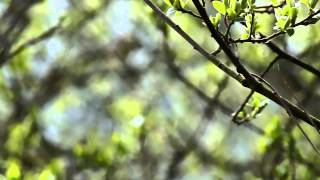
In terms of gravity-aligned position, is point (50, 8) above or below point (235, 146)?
above

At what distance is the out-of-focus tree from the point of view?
3297 millimetres

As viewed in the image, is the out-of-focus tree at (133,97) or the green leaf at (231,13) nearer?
the green leaf at (231,13)

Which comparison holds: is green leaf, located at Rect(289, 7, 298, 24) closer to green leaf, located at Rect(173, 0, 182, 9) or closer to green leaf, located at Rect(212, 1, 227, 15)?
green leaf, located at Rect(212, 1, 227, 15)

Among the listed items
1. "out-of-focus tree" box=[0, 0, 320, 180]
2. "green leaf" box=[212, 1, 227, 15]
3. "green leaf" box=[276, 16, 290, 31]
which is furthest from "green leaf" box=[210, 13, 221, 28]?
"out-of-focus tree" box=[0, 0, 320, 180]

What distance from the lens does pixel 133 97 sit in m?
5.06

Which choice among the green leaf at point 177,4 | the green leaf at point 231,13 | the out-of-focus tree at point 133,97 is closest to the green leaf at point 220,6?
the green leaf at point 231,13

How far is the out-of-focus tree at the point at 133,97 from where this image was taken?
3297mm

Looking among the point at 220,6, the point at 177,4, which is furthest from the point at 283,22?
the point at 177,4

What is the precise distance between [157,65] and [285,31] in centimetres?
318

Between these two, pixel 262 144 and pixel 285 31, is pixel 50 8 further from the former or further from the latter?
pixel 285 31

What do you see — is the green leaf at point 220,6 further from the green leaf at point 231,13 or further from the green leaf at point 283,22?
the green leaf at point 283,22

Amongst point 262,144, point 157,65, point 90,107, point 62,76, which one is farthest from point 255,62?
point 90,107

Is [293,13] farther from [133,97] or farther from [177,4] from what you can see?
[133,97]

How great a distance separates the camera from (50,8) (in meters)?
4.51
